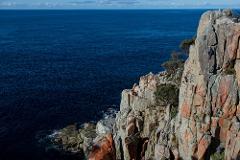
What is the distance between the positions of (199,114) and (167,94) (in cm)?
1167

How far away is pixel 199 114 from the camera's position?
6631 cm

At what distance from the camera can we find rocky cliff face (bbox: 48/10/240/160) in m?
63.1

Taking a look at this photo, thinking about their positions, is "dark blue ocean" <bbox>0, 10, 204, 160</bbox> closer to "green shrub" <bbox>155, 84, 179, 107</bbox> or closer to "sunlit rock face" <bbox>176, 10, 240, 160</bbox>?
"green shrub" <bbox>155, 84, 179, 107</bbox>

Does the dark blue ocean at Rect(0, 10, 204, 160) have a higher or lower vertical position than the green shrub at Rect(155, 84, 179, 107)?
lower

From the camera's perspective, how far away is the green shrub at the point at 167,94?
7650cm

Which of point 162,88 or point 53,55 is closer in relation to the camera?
point 162,88

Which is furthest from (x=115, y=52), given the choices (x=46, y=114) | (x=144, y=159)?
(x=144, y=159)

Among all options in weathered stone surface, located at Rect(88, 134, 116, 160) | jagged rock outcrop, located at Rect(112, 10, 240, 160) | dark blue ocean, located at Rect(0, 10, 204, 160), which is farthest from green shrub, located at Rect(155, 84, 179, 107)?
dark blue ocean, located at Rect(0, 10, 204, 160)

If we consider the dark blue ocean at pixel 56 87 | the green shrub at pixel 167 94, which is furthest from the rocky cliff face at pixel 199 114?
the dark blue ocean at pixel 56 87

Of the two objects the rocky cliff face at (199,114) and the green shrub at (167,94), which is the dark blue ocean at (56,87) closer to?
the rocky cliff face at (199,114)

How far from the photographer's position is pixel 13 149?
3489 inches

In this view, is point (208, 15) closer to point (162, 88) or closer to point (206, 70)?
point (206, 70)

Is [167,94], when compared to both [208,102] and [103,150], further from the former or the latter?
[103,150]

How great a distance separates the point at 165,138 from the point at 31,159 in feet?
96.2
